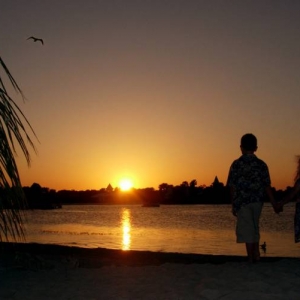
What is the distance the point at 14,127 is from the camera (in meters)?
4.40

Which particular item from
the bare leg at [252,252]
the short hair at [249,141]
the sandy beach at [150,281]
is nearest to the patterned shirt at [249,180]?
the short hair at [249,141]

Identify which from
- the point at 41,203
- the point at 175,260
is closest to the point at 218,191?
the point at 41,203

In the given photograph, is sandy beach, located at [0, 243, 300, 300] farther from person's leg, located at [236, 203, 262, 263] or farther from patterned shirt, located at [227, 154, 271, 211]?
patterned shirt, located at [227, 154, 271, 211]

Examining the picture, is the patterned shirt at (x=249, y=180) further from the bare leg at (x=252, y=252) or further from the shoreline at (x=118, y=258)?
the shoreline at (x=118, y=258)

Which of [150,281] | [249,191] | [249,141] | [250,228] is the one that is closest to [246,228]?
[250,228]

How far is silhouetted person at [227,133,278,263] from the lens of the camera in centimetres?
679

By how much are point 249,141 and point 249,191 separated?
646mm

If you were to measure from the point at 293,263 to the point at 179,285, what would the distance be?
70.2 inches

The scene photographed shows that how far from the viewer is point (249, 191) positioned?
687cm

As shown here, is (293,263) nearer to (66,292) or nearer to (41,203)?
(66,292)

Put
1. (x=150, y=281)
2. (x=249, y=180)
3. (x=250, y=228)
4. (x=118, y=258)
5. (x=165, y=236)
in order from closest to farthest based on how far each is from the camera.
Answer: (x=150, y=281) < (x=250, y=228) < (x=249, y=180) < (x=118, y=258) < (x=165, y=236)

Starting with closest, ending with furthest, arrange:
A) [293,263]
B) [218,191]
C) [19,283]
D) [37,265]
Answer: [19,283] → [293,263] → [37,265] → [218,191]

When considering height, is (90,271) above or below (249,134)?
below

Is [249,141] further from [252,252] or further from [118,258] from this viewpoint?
[118,258]
